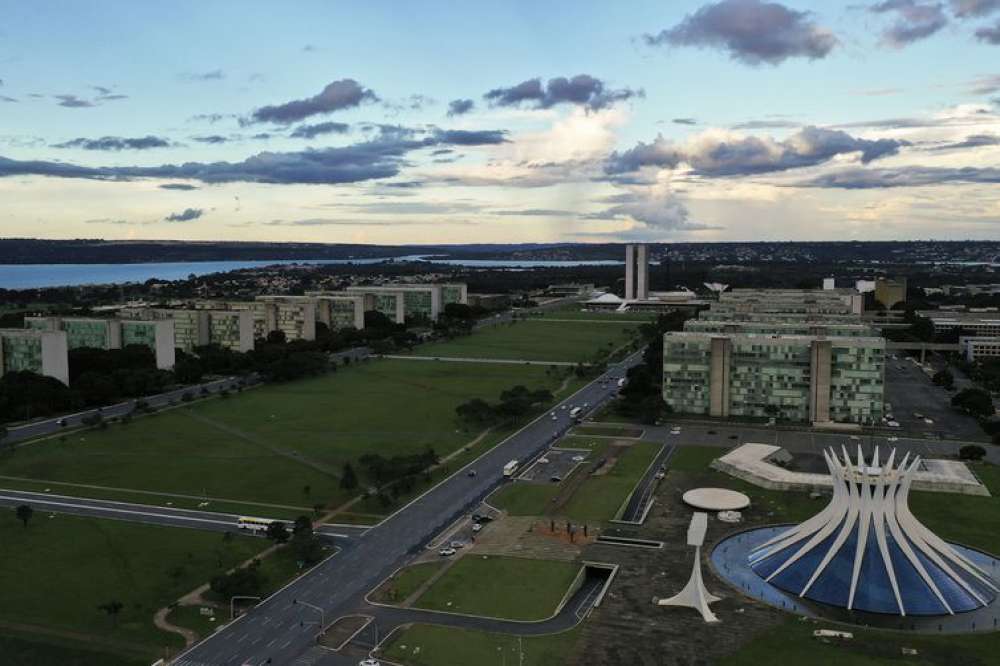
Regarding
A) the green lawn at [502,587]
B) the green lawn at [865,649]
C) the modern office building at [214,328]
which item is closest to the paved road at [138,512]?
the green lawn at [502,587]

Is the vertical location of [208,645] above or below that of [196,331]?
below

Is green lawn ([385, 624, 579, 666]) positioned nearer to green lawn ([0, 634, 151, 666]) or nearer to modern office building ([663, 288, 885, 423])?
green lawn ([0, 634, 151, 666])

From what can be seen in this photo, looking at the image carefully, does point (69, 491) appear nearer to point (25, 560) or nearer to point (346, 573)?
point (25, 560)

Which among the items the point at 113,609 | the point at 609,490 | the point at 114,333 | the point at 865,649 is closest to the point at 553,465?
the point at 609,490

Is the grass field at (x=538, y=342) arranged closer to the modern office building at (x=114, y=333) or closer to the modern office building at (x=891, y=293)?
the modern office building at (x=114, y=333)

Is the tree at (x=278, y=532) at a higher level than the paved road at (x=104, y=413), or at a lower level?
lower

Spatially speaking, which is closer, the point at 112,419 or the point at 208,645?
the point at 208,645

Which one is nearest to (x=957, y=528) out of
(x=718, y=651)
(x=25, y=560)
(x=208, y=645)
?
(x=718, y=651)
